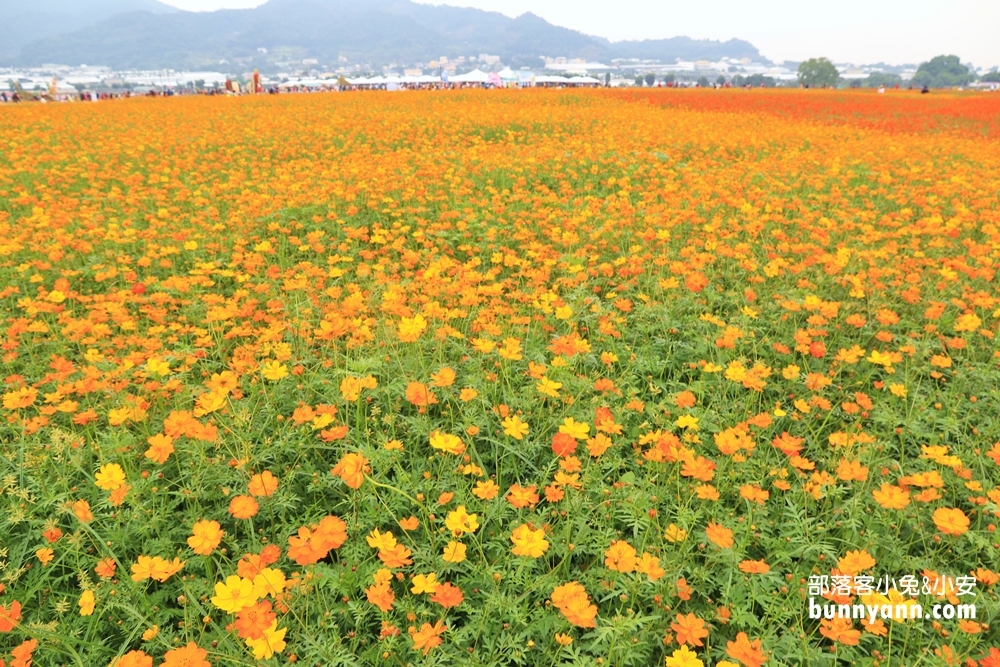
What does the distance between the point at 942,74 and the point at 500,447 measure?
113 metres

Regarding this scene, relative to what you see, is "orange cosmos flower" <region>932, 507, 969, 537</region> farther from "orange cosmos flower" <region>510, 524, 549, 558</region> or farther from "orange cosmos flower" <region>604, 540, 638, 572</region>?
"orange cosmos flower" <region>510, 524, 549, 558</region>

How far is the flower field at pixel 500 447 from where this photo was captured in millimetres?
1587

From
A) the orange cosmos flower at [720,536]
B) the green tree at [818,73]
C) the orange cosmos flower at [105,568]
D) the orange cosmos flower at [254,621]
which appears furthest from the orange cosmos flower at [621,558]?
the green tree at [818,73]

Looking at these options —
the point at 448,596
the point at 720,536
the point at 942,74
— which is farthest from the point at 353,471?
the point at 942,74

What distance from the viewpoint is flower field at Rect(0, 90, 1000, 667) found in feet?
5.21

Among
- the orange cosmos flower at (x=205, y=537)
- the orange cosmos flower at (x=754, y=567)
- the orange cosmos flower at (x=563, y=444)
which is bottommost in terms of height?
the orange cosmos flower at (x=754, y=567)

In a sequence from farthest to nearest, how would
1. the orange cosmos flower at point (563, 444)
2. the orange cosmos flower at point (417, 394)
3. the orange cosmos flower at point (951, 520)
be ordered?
the orange cosmos flower at point (417, 394) → the orange cosmos flower at point (563, 444) → the orange cosmos flower at point (951, 520)

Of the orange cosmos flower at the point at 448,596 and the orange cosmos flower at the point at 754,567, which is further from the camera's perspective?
the orange cosmos flower at the point at 754,567

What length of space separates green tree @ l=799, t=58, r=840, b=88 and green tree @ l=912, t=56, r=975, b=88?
81.0ft

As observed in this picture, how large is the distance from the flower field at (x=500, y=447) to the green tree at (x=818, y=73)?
70.8 metres

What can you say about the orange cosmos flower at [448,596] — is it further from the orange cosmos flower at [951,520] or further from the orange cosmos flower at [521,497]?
the orange cosmos flower at [951,520]

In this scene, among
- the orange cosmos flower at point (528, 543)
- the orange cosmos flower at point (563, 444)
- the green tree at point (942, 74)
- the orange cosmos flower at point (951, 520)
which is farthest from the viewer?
the green tree at point (942, 74)

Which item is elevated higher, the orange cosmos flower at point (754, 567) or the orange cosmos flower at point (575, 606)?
the orange cosmos flower at point (575, 606)

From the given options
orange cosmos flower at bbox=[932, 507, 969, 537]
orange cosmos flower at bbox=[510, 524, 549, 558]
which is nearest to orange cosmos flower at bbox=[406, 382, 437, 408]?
orange cosmos flower at bbox=[510, 524, 549, 558]
